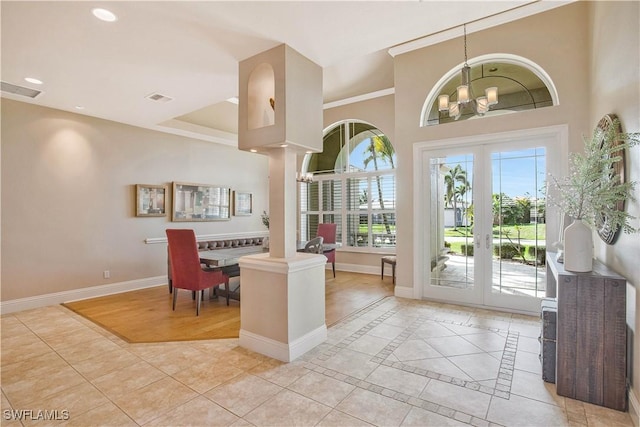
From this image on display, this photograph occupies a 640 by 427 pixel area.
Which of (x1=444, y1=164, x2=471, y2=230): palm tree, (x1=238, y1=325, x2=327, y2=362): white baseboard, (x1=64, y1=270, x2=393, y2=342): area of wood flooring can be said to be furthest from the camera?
(x1=444, y1=164, x2=471, y2=230): palm tree

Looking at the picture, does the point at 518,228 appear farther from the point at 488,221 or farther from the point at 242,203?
the point at 242,203

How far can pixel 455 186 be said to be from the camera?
4508 millimetres

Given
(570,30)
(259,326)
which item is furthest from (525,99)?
(259,326)

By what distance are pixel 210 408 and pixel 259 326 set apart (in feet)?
3.08

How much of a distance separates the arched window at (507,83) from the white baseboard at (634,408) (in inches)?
127

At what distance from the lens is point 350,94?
6.78 meters

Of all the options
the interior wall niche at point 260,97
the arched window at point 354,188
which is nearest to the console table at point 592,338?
the interior wall niche at point 260,97

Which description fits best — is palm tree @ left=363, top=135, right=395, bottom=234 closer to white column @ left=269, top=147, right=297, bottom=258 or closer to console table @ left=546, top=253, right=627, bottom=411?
white column @ left=269, top=147, right=297, bottom=258

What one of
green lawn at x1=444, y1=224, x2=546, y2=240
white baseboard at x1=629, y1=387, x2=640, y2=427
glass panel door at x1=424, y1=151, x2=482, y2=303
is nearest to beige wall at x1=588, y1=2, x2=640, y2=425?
white baseboard at x1=629, y1=387, x2=640, y2=427

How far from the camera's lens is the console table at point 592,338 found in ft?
6.98

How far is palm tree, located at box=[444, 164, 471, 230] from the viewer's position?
14.6 ft

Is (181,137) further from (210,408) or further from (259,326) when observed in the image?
(210,408)

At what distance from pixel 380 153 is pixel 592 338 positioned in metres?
5.14

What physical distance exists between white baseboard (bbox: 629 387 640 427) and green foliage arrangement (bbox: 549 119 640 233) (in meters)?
1.11
